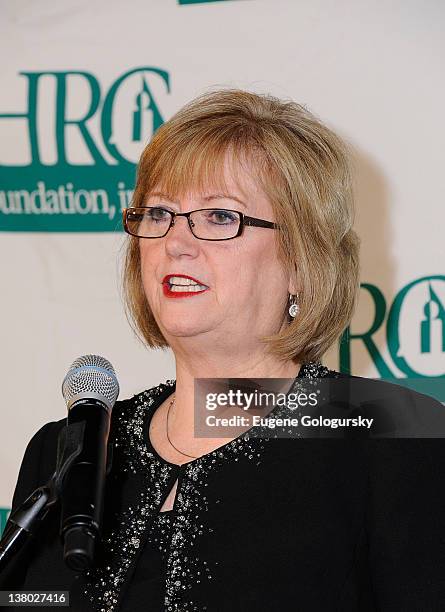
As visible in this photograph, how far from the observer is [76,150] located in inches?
104

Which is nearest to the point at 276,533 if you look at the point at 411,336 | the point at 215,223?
the point at 215,223

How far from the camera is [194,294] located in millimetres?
1559

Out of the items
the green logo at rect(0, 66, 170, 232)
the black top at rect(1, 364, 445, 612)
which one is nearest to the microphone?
the black top at rect(1, 364, 445, 612)

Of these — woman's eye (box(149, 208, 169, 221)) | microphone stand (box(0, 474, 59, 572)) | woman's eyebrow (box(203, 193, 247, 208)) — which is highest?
woman's eyebrow (box(203, 193, 247, 208))

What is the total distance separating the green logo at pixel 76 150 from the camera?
2582mm

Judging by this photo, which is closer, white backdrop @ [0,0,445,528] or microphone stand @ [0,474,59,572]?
microphone stand @ [0,474,59,572]

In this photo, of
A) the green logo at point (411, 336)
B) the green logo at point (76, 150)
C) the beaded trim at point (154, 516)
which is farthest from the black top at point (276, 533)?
the green logo at point (76, 150)

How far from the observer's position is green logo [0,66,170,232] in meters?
2.58

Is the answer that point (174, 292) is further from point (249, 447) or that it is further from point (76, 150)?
point (76, 150)

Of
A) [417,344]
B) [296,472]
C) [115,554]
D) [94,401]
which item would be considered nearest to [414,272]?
[417,344]

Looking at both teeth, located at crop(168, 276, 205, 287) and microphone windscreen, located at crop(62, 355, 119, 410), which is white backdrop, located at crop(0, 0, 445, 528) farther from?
microphone windscreen, located at crop(62, 355, 119, 410)

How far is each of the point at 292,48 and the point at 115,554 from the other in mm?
1509

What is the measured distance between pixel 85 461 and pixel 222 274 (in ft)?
1.72

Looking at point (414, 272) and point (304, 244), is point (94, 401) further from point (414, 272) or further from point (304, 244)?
point (414, 272)
